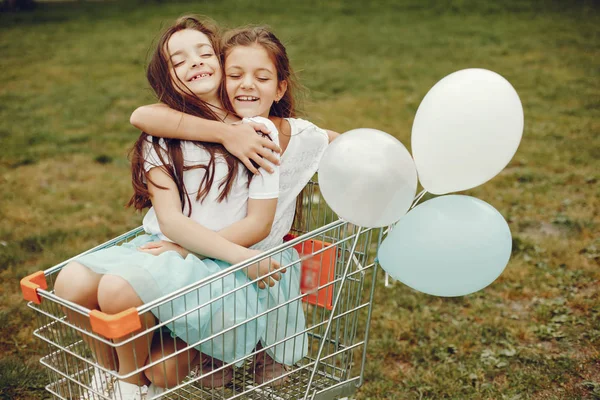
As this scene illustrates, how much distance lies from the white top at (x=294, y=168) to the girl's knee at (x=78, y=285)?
77 centimetres

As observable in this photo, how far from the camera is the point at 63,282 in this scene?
2221 millimetres

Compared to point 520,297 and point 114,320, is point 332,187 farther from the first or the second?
point 520,297

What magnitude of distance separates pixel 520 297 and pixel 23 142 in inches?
208

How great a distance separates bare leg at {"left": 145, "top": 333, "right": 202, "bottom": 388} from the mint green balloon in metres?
0.82

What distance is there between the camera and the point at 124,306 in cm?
211

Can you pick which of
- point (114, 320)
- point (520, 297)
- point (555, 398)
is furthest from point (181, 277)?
point (520, 297)

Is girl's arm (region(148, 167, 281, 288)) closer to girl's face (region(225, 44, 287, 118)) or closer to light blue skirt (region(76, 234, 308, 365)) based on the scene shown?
light blue skirt (region(76, 234, 308, 365))

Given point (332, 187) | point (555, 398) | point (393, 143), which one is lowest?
point (555, 398)

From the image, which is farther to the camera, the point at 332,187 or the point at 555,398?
the point at 555,398

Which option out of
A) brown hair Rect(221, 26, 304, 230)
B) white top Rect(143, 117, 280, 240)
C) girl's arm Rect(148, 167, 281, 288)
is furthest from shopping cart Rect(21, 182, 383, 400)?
brown hair Rect(221, 26, 304, 230)

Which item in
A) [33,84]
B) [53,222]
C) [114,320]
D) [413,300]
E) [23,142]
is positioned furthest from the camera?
[33,84]

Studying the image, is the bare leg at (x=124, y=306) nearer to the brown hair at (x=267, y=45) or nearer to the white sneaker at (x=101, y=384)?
the white sneaker at (x=101, y=384)

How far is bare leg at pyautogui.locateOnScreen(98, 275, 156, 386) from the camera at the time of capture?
210cm

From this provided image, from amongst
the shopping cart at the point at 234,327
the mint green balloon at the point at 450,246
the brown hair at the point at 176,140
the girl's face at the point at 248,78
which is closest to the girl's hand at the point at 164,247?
the brown hair at the point at 176,140
